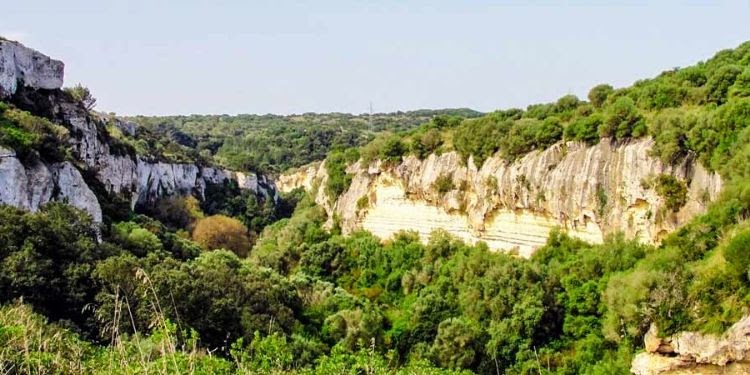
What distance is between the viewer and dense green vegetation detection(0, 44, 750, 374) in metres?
18.6

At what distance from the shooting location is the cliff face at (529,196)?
2727cm

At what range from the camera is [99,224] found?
87.8 ft

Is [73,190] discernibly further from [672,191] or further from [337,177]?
[672,191]

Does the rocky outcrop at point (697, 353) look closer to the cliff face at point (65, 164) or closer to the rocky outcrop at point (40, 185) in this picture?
the rocky outcrop at point (40, 185)

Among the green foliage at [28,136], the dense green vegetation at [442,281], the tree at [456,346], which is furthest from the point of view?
the green foliage at [28,136]

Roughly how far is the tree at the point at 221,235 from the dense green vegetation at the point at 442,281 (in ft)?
31.4

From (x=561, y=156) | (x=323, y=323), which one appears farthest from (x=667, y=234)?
(x=323, y=323)

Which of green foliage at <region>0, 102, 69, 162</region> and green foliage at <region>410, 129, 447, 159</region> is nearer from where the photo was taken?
green foliage at <region>0, 102, 69, 162</region>

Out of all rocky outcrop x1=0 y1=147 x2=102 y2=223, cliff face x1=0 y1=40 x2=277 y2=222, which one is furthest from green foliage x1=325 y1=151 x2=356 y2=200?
rocky outcrop x1=0 y1=147 x2=102 y2=223

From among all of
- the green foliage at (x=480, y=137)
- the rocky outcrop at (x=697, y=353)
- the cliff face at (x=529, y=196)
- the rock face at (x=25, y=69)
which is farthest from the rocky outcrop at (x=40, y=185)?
the rocky outcrop at (x=697, y=353)

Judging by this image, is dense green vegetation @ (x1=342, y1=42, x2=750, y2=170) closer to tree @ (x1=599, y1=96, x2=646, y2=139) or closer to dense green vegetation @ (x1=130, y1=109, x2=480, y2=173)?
tree @ (x1=599, y1=96, x2=646, y2=139)

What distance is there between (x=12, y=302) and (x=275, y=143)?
88374mm

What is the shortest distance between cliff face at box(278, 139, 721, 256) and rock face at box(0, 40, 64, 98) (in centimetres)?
1739

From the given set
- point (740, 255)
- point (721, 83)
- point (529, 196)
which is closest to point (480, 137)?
point (529, 196)
